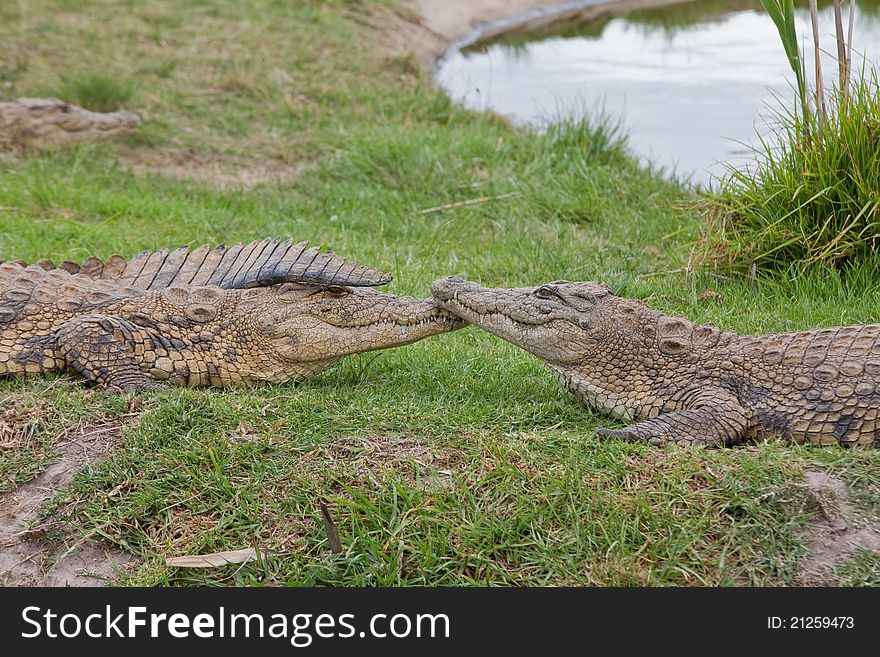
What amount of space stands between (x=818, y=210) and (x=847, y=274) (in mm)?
488

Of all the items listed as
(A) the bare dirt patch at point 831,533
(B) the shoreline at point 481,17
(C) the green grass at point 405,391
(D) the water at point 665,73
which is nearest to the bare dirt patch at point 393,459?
(C) the green grass at point 405,391

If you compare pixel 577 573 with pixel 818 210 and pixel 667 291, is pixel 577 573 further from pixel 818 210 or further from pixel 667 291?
pixel 818 210

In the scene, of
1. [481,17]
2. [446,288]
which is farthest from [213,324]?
[481,17]

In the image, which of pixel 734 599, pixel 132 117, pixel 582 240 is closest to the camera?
pixel 734 599

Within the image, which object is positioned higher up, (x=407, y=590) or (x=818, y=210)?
(x=818, y=210)

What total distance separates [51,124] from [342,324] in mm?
5541

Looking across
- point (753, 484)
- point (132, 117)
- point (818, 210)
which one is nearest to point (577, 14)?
point (132, 117)

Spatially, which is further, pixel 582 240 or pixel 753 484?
pixel 582 240

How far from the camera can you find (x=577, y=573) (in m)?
3.65

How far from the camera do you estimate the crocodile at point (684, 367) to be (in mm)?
4387

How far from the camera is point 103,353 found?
4902 mm

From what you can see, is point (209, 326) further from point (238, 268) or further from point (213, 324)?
point (238, 268)

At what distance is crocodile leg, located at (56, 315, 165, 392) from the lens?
488 cm

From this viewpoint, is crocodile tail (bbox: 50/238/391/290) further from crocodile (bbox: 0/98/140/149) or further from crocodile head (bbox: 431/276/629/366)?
crocodile (bbox: 0/98/140/149)
